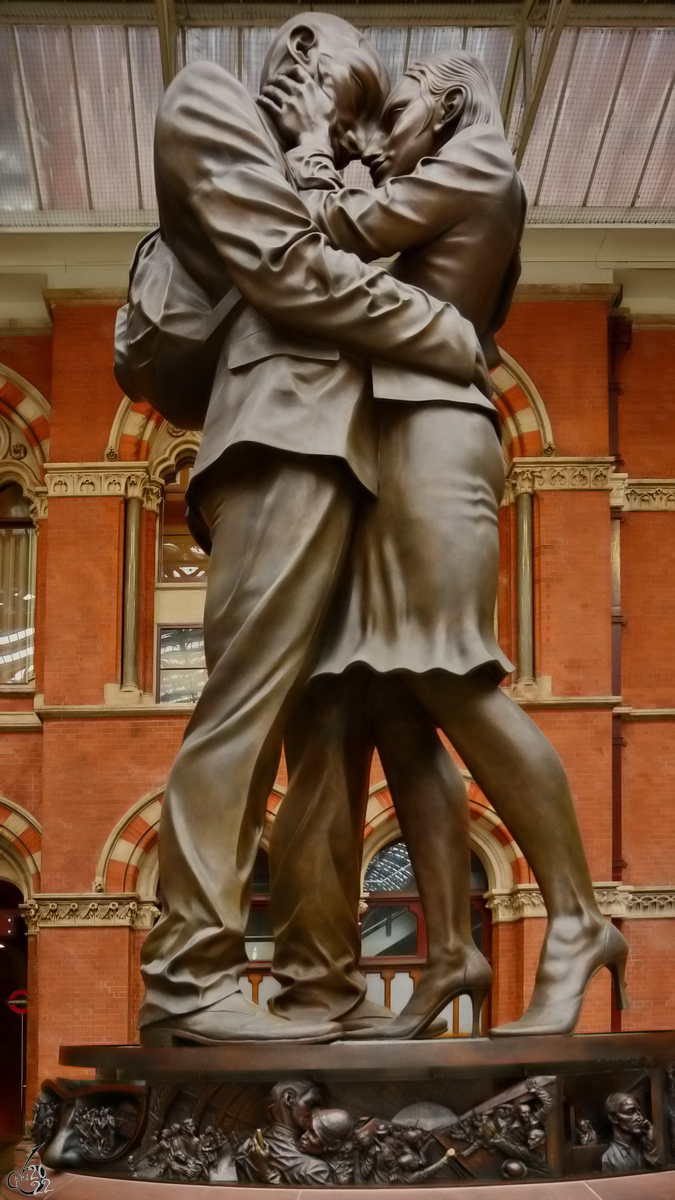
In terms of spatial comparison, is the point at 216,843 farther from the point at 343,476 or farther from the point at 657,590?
the point at 657,590

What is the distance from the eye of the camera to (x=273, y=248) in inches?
141

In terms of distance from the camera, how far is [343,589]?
3719 mm

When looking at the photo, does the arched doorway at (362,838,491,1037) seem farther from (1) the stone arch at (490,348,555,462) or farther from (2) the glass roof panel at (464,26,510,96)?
(2) the glass roof panel at (464,26,510,96)

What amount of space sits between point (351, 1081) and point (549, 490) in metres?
13.8

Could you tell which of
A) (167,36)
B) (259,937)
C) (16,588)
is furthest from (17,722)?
(167,36)

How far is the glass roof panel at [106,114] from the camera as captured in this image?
15.6 metres

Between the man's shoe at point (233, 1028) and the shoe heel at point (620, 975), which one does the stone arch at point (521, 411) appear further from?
the man's shoe at point (233, 1028)

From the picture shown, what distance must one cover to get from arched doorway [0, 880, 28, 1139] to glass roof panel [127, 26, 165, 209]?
8.23 metres

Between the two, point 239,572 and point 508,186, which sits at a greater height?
point 508,186

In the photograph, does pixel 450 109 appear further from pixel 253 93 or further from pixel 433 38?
pixel 253 93

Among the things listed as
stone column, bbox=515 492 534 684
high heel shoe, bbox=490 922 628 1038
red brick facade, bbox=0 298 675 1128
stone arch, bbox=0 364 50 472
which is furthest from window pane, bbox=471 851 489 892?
high heel shoe, bbox=490 922 628 1038

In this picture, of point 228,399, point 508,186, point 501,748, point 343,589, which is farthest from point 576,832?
point 508,186

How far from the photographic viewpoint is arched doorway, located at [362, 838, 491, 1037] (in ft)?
52.8

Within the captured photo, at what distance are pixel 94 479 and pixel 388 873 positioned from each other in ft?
16.0
